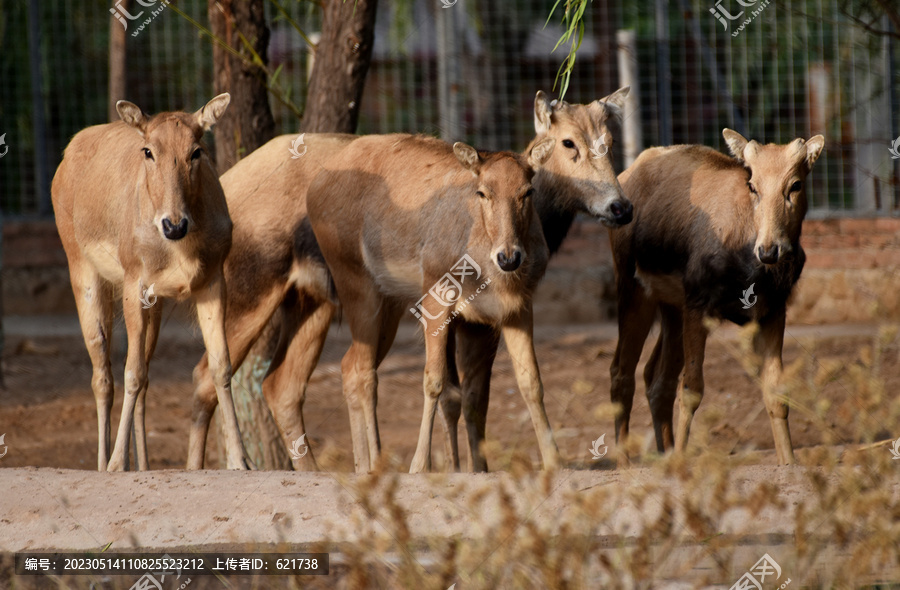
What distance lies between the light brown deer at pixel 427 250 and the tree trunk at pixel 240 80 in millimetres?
1430

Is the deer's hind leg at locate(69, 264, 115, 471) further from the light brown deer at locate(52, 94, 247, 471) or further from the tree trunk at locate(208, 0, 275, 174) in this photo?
the tree trunk at locate(208, 0, 275, 174)

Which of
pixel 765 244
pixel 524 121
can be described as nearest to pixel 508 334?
pixel 765 244

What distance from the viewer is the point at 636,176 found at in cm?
703

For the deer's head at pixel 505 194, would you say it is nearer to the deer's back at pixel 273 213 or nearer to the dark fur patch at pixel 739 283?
the dark fur patch at pixel 739 283

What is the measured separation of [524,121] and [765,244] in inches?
259

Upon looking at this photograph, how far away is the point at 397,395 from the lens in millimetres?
10008

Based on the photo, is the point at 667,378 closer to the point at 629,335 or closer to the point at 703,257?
the point at 629,335

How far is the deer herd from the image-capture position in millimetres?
5766

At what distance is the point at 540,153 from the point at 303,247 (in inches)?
67.7

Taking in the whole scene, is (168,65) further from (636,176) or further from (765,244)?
(765,244)

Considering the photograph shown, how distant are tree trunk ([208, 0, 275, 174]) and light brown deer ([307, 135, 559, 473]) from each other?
4.69 ft

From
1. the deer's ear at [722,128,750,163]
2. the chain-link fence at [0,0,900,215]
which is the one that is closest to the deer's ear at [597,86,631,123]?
the deer's ear at [722,128,750,163]

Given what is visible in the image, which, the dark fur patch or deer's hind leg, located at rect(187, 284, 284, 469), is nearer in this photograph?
the dark fur patch

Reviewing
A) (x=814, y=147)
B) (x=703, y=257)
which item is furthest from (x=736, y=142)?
(x=703, y=257)
